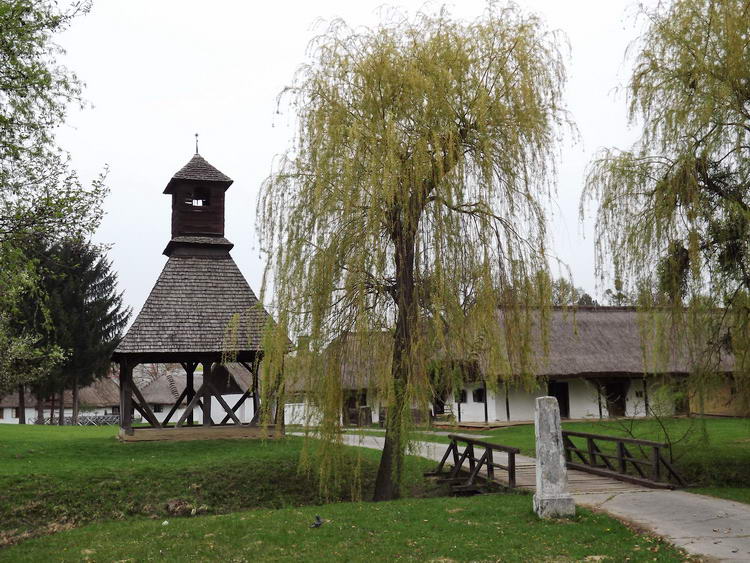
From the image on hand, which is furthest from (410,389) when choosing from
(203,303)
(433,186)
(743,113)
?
(203,303)

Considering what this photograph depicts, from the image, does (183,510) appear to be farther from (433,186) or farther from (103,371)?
(103,371)

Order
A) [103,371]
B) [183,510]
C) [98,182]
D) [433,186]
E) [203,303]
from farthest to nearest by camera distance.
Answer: [103,371] < [203,303] < [183,510] < [433,186] < [98,182]

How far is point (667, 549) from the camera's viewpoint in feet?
27.1

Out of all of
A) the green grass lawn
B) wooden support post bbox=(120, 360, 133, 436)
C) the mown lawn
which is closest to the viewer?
the green grass lawn

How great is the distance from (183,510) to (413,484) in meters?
4.70

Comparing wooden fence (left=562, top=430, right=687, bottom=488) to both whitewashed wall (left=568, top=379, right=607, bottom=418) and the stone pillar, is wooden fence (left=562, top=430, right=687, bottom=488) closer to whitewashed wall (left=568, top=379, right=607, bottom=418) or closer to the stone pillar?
the stone pillar

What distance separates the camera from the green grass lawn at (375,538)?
8570 millimetres

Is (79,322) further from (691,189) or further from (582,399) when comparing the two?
(691,189)

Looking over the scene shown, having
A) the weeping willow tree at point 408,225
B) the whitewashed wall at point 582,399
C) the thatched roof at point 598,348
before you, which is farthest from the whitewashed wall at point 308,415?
the whitewashed wall at point 582,399

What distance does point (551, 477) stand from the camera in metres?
10.0

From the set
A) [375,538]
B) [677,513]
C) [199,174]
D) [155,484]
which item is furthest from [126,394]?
[677,513]

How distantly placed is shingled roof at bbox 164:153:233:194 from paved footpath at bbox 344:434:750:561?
45.6 feet

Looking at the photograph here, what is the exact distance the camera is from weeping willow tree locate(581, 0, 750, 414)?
486 inches

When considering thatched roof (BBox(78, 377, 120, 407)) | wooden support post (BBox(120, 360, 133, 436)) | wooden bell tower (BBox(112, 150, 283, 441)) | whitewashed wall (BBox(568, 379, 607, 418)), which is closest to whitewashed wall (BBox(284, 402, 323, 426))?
wooden bell tower (BBox(112, 150, 283, 441))
